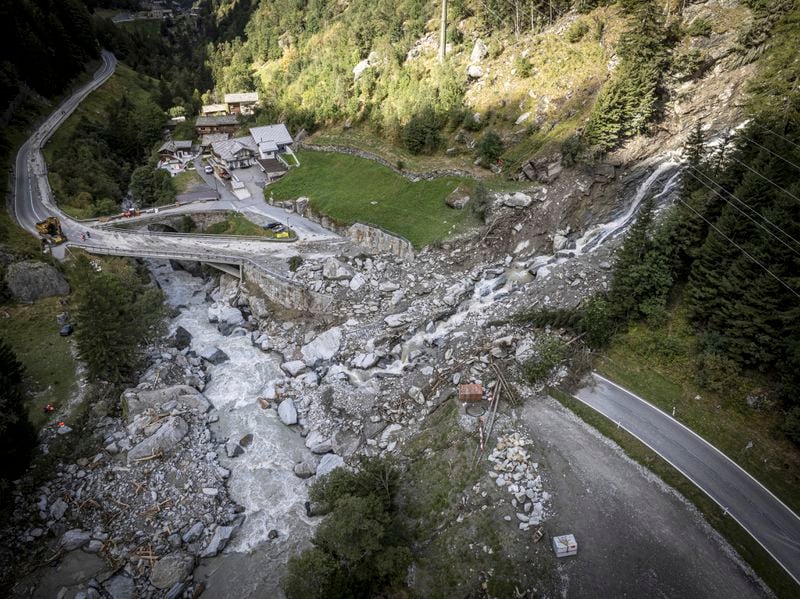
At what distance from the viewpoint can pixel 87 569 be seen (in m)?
25.9

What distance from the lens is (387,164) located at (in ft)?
199

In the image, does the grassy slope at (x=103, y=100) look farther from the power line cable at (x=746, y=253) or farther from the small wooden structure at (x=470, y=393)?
the power line cable at (x=746, y=253)

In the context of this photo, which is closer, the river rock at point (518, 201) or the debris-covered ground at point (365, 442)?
the debris-covered ground at point (365, 442)

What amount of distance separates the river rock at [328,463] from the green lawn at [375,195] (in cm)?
2342

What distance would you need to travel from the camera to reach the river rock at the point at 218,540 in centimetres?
2677

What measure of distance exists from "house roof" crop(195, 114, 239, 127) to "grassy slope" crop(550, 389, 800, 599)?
85542 millimetres

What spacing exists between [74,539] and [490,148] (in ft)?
168

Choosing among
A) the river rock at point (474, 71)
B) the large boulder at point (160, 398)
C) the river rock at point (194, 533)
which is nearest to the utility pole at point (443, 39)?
the river rock at point (474, 71)

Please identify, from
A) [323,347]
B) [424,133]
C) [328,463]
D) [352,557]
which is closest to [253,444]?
[328,463]

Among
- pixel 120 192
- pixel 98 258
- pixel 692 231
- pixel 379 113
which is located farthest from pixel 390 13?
pixel 692 231

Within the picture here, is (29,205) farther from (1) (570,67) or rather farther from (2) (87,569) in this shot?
(1) (570,67)

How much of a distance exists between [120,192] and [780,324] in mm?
79202

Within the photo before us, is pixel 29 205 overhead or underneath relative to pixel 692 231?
underneath

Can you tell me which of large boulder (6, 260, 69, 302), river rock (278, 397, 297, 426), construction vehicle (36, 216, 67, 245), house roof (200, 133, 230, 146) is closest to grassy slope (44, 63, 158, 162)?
house roof (200, 133, 230, 146)
